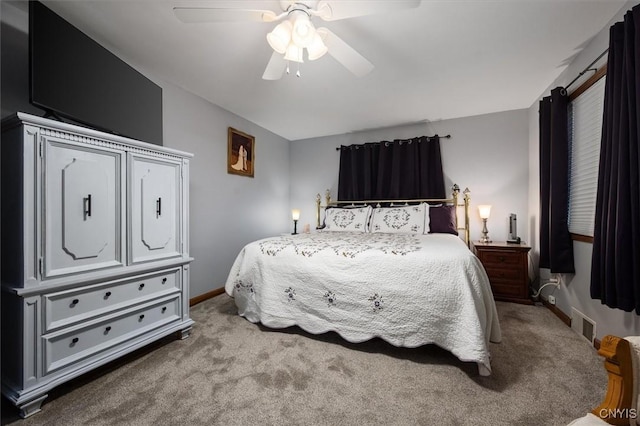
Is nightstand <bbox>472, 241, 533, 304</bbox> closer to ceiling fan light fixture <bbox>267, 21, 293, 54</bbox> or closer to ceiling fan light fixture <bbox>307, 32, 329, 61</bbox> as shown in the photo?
ceiling fan light fixture <bbox>307, 32, 329, 61</bbox>

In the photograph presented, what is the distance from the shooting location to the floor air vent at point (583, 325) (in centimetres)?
193

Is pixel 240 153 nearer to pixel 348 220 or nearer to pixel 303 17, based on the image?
pixel 348 220

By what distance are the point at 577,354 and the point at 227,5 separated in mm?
3336

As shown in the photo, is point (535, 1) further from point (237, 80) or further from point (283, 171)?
point (283, 171)

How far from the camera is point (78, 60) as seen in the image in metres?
1.68

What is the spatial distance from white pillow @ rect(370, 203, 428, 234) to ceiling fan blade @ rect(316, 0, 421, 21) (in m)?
2.37

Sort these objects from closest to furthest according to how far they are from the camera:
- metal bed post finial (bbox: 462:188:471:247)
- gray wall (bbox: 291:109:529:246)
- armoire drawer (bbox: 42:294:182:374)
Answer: armoire drawer (bbox: 42:294:182:374) → gray wall (bbox: 291:109:529:246) → metal bed post finial (bbox: 462:188:471:247)

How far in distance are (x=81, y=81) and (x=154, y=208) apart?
94 cm

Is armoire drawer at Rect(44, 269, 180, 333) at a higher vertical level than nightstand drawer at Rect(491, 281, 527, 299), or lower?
higher

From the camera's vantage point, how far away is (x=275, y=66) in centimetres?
186

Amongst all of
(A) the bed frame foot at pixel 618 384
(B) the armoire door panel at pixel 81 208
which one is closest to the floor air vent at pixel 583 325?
(A) the bed frame foot at pixel 618 384

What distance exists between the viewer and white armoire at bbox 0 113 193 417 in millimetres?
1317

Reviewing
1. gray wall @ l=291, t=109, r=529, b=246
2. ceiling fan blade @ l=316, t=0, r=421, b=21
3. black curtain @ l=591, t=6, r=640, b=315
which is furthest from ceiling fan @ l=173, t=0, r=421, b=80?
gray wall @ l=291, t=109, r=529, b=246

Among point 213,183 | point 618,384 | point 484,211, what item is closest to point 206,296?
point 213,183
